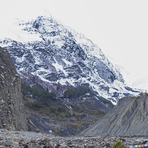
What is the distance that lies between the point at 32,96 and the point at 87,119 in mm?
36395

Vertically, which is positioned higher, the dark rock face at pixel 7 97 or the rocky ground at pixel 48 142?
the dark rock face at pixel 7 97

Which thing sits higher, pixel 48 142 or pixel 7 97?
pixel 7 97

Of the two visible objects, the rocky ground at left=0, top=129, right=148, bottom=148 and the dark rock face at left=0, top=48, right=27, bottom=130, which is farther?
the dark rock face at left=0, top=48, right=27, bottom=130

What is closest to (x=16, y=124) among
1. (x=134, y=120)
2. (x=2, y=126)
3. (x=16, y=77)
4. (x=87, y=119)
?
(x=2, y=126)

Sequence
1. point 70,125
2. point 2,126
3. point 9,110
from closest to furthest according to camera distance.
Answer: point 2,126 < point 9,110 < point 70,125

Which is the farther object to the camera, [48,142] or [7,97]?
[7,97]

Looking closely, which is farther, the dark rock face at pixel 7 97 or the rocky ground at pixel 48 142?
the dark rock face at pixel 7 97

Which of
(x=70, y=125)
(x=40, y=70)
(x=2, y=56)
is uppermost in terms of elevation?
(x=40, y=70)

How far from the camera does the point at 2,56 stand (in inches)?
1373

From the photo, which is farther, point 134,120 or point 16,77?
point 134,120

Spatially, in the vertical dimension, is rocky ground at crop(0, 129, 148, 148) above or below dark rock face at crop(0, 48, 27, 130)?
below

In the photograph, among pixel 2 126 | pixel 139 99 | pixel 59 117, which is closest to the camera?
pixel 2 126

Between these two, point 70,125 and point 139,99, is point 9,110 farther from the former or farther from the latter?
point 70,125

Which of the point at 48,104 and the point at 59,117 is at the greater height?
the point at 48,104
